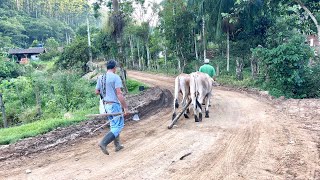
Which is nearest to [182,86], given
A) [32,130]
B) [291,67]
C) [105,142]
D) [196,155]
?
[196,155]

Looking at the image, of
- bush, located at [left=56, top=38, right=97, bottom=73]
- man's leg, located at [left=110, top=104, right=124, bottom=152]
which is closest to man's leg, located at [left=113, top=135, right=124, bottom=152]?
man's leg, located at [left=110, top=104, right=124, bottom=152]

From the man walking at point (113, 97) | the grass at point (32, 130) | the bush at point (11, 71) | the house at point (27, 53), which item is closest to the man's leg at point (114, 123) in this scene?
the man walking at point (113, 97)

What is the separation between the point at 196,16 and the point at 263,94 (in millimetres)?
14503

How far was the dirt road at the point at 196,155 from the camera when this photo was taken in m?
5.43

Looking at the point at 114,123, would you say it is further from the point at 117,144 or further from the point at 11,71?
the point at 11,71

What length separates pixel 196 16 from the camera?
89.0 ft

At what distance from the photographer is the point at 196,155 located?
20.7 feet

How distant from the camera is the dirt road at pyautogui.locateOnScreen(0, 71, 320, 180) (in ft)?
17.8

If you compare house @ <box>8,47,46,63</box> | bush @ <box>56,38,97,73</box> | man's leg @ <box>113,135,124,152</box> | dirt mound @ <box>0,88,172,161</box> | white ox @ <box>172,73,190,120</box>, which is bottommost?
dirt mound @ <box>0,88,172,161</box>

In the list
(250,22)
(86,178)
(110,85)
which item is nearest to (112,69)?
(110,85)

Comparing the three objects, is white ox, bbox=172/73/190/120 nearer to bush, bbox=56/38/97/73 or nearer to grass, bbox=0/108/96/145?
grass, bbox=0/108/96/145

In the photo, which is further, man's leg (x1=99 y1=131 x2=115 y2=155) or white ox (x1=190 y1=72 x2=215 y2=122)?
white ox (x1=190 y1=72 x2=215 y2=122)

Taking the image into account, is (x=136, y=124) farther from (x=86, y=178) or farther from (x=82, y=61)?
(x=82, y=61)

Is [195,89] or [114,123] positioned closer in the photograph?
[114,123]
